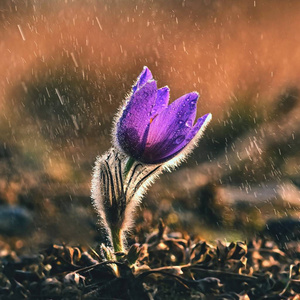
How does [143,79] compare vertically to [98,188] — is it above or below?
above

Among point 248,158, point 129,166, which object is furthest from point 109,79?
point 129,166

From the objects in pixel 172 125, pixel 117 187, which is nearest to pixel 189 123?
pixel 172 125

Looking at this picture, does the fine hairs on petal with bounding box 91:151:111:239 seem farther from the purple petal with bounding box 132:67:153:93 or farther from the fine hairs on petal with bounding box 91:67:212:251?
the purple petal with bounding box 132:67:153:93

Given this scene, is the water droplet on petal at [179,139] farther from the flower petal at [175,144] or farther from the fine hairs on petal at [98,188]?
the fine hairs on petal at [98,188]

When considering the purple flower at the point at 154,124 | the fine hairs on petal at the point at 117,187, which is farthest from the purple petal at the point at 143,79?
the fine hairs on petal at the point at 117,187

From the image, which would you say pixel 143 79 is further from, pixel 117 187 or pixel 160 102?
pixel 117 187
